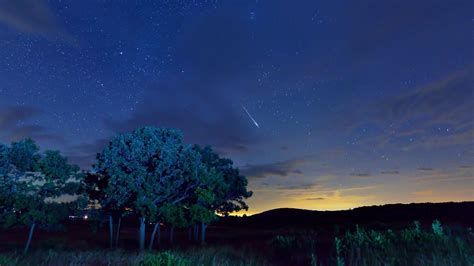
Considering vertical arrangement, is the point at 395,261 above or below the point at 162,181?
below

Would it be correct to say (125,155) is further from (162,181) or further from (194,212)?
(194,212)

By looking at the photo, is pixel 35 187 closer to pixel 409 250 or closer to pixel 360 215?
pixel 409 250

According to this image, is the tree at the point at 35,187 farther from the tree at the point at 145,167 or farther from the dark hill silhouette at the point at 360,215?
the dark hill silhouette at the point at 360,215

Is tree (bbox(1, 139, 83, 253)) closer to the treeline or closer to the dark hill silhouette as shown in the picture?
the treeline

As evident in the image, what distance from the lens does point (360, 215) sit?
441 feet

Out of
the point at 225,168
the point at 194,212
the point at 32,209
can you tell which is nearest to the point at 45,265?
the point at 194,212

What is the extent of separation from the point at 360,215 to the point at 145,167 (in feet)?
405

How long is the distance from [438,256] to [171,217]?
64.8 ft

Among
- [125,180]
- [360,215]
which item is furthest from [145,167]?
[360,215]

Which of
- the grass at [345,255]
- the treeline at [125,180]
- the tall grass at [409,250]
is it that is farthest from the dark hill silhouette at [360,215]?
the tall grass at [409,250]

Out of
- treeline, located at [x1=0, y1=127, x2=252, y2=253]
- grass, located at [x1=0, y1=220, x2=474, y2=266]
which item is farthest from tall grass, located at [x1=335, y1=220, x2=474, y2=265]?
treeline, located at [x1=0, y1=127, x2=252, y2=253]

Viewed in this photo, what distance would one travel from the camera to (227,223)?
13512 cm

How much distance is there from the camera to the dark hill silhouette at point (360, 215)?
367 ft

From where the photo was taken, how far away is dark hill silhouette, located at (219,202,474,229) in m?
112
